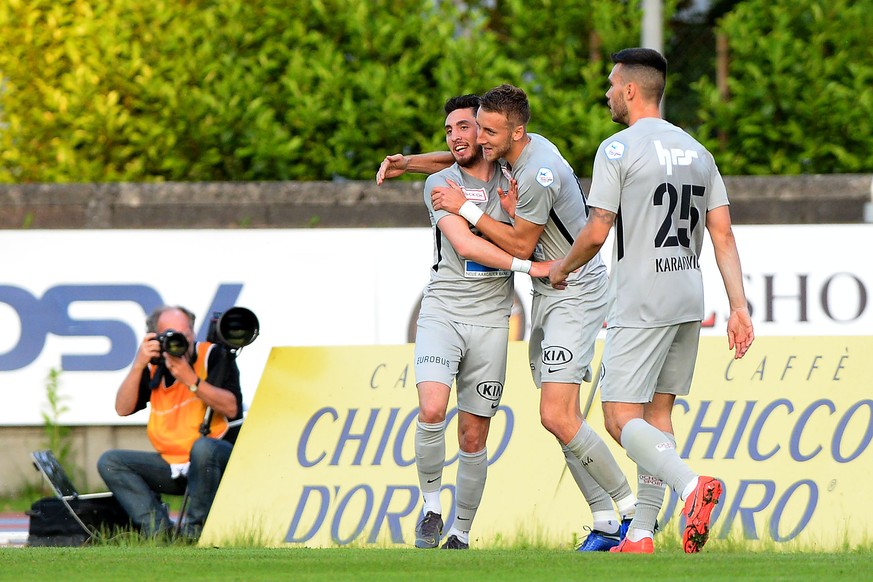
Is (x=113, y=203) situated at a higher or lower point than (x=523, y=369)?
higher

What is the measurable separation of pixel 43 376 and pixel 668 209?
596cm

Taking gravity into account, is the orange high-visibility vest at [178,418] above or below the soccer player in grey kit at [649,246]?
below

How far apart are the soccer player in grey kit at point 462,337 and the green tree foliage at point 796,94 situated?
214 inches

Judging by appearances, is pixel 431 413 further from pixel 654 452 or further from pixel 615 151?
pixel 615 151

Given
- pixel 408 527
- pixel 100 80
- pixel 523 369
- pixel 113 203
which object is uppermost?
pixel 100 80

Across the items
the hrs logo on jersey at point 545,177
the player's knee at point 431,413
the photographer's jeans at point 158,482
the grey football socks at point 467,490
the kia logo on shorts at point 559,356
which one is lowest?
the photographer's jeans at point 158,482

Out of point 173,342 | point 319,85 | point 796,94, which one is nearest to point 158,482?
point 173,342

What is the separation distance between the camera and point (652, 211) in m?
5.89

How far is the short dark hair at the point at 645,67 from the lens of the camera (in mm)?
5984

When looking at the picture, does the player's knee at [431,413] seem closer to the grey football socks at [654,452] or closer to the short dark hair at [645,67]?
the grey football socks at [654,452]

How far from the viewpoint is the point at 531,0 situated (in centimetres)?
1222

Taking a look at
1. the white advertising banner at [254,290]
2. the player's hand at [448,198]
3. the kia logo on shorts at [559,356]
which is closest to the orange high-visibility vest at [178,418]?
the white advertising banner at [254,290]

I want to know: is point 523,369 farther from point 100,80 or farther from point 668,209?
point 100,80

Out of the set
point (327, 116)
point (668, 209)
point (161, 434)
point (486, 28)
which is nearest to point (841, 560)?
point (668, 209)
